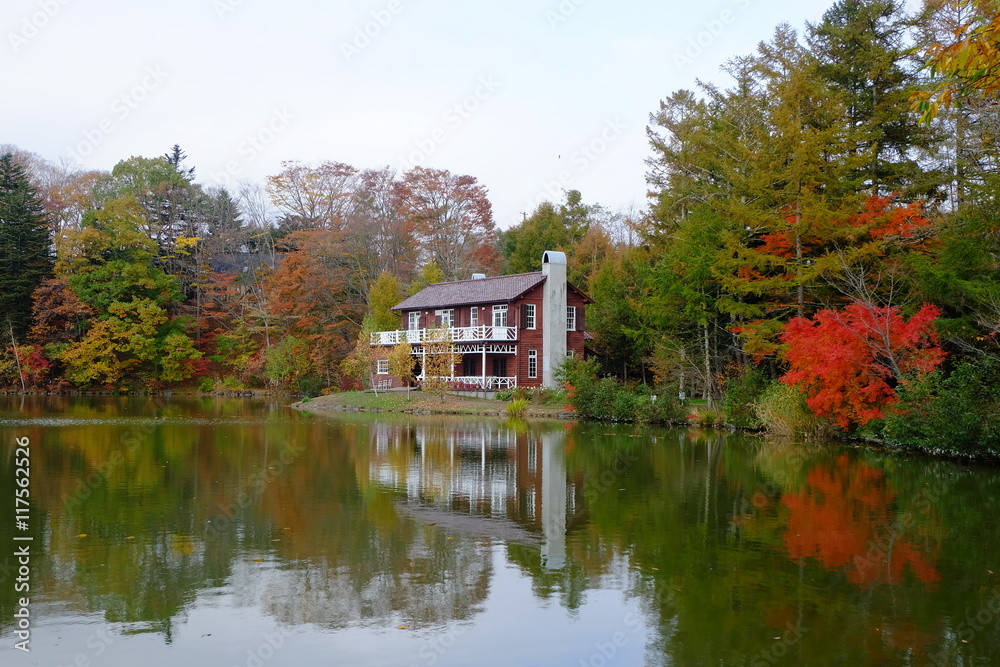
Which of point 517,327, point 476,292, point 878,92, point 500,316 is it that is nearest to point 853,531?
point 878,92

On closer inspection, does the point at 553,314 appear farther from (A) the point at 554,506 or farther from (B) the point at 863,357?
(A) the point at 554,506

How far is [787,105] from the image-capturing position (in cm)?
2777

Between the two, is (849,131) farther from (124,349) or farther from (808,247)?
(124,349)

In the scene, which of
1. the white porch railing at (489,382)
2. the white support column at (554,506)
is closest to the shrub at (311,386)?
the white porch railing at (489,382)

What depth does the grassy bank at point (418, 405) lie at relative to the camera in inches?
1436

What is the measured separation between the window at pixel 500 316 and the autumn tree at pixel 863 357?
20364mm

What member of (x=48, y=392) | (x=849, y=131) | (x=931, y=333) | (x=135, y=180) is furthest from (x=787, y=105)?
(x=135, y=180)

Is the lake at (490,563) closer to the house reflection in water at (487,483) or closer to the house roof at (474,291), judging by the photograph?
the house reflection in water at (487,483)

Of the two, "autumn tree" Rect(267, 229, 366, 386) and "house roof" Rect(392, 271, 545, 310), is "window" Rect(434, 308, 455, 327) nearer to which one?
"house roof" Rect(392, 271, 545, 310)

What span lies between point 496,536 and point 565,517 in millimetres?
1768

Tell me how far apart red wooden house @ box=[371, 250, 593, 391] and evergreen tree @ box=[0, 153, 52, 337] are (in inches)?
1017

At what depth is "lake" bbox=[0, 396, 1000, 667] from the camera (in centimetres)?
695

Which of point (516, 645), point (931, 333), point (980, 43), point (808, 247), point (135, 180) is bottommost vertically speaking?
point (516, 645)

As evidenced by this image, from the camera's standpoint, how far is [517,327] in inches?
1650
